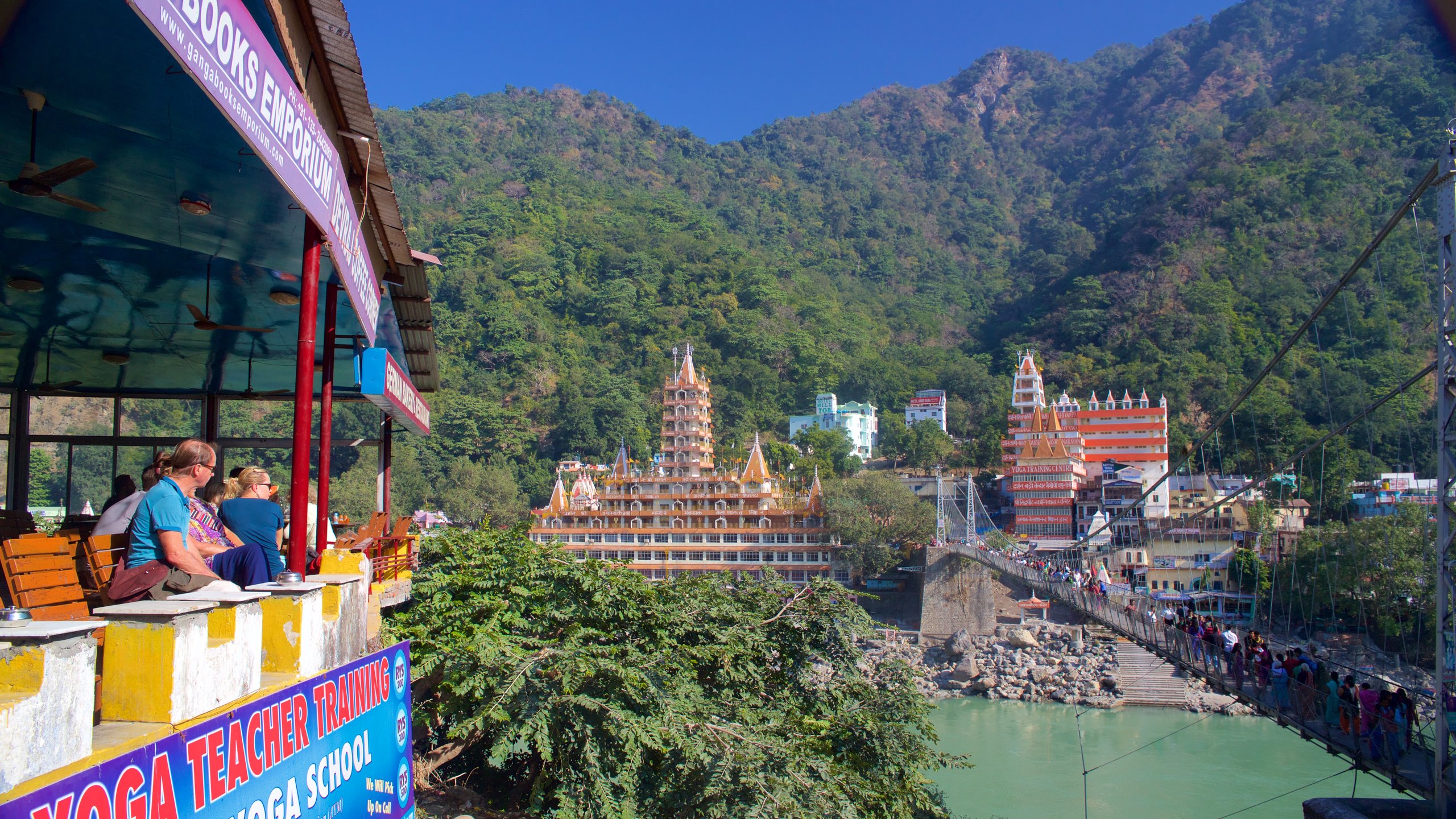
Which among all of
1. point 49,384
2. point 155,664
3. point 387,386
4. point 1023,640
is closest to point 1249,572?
point 1023,640

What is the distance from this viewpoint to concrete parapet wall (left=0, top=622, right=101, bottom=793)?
Result: 1547mm

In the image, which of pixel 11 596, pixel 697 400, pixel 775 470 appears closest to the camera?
pixel 11 596

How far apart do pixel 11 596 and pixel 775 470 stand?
139 feet

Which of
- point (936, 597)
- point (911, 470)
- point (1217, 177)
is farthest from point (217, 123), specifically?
point (1217, 177)

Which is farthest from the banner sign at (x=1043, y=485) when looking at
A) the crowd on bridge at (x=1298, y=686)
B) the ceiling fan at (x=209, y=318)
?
the ceiling fan at (x=209, y=318)

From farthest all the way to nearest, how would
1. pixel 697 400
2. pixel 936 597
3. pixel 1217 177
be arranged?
pixel 1217 177
pixel 697 400
pixel 936 597

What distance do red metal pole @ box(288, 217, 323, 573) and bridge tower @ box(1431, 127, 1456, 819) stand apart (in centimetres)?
717

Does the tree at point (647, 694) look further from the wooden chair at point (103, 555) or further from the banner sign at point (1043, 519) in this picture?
the banner sign at point (1043, 519)

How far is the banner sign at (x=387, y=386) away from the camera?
16.8 ft

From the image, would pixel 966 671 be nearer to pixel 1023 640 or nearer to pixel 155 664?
pixel 1023 640

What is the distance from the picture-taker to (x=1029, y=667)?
2492 cm

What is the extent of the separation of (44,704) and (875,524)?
31.5m

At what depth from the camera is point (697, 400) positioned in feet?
123

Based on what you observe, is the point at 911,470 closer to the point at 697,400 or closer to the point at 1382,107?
the point at 697,400
